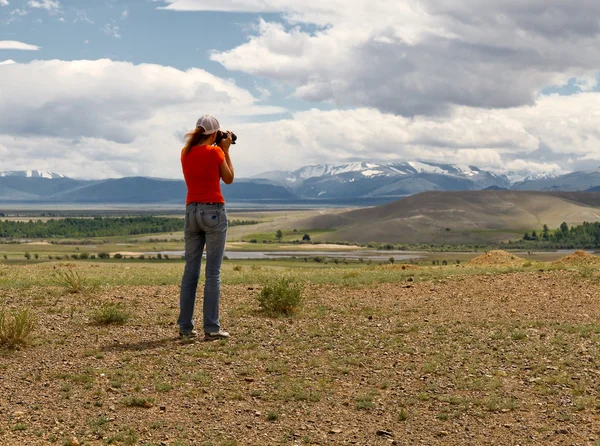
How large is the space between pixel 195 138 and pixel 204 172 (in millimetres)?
587

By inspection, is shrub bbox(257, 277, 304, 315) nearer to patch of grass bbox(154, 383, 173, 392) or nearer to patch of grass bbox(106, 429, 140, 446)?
patch of grass bbox(154, 383, 173, 392)

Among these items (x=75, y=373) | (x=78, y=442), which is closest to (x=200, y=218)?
(x=75, y=373)

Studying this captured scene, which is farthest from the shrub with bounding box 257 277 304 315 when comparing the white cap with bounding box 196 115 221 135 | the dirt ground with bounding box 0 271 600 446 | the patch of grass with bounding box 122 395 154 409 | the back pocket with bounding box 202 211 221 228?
the patch of grass with bounding box 122 395 154 409

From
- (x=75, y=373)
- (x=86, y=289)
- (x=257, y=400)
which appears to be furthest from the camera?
(x=86, y=289)

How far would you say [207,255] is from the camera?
39.3ft

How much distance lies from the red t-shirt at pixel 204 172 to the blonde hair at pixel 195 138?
10cm

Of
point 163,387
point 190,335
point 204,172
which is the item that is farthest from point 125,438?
point 204,172

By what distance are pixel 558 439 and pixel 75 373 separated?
6221 millimetres

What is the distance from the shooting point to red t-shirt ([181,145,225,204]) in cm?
1152

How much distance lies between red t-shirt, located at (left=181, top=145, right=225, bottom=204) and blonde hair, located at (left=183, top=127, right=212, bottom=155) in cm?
10

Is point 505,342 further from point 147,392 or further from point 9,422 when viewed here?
point 9,422

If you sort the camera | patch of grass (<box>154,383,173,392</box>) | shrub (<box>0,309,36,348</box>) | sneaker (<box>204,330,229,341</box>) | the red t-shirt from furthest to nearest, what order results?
sneaker (<box>204,330,229,341</box>) → the camera → the red t-shirt → shrub (<box>0,309,36,348</box>) → patch of grass (<box>154,383,173,392</box>)

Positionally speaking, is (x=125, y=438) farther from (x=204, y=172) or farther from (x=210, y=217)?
(x=204, y=172)

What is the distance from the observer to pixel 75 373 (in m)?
9.98
